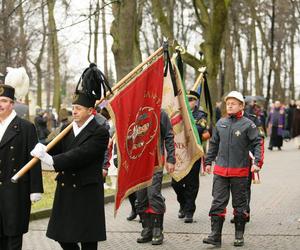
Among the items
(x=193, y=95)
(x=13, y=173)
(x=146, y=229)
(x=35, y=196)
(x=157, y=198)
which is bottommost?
(x=146, y=229)

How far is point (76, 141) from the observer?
6.70 meters

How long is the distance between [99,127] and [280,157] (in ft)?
63.0

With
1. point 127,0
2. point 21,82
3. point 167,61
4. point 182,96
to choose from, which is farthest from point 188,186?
point 127,0

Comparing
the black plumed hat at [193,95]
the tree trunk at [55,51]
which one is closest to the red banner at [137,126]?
the black plumed hat at [193,95]

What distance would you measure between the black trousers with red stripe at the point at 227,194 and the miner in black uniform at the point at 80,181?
249 cm

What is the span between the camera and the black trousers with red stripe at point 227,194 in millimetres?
8930

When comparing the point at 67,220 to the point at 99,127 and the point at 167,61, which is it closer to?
the point at 99,127

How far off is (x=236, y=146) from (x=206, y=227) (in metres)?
1.91

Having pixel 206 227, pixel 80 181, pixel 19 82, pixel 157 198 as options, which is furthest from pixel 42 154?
pixel 206 227

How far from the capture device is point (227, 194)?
902 cm

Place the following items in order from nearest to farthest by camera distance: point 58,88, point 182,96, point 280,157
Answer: point 182,96 → point 280,157 → point 58,88

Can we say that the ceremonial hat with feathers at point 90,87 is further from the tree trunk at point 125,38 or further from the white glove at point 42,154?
the tree trunk at point 125,38

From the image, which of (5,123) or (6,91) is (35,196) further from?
(6,91)

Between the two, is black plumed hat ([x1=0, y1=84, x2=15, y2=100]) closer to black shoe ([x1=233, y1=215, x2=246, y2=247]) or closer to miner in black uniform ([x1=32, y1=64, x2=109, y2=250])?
miner in black uniform ([x1=32, y1=64, x2=109, y2=250])
